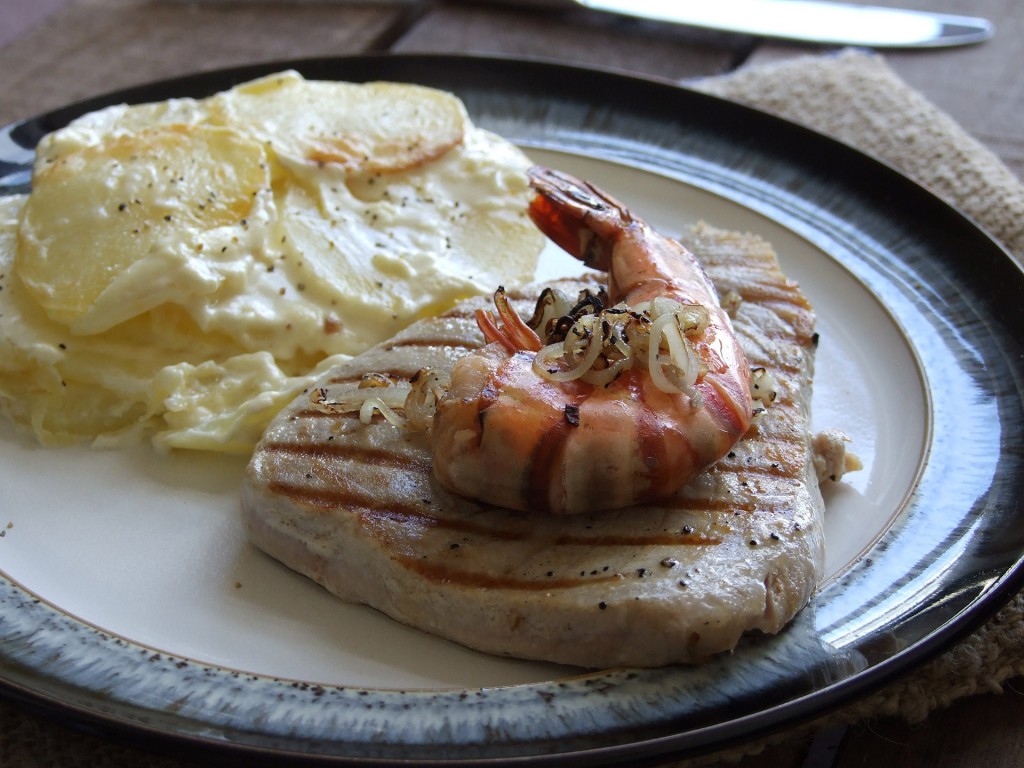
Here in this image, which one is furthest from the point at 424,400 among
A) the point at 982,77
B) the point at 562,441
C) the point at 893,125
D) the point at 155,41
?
the point at 982,77

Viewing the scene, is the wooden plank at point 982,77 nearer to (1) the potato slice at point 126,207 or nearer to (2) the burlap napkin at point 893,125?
(2) the burlap napkin at point 893,125

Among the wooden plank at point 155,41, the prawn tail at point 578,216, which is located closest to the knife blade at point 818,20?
the wooden plank at point 155,41

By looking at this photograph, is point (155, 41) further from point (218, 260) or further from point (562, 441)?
point (562, 441)

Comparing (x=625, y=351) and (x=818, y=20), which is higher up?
(x=818, y=20)

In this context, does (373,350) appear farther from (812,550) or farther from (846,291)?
(846,291)

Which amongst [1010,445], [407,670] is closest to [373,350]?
[407,670]

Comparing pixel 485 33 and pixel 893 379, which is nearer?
pixel 893 379
